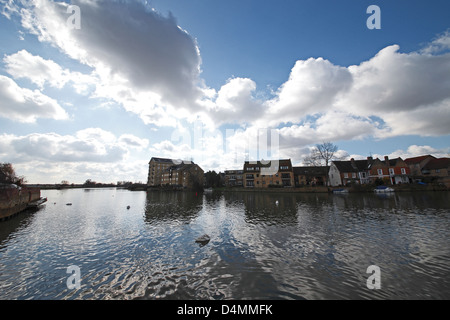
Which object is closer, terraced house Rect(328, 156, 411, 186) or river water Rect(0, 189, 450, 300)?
river water Rect(0, 189, 450, 300)

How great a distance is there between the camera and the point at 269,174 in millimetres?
74938

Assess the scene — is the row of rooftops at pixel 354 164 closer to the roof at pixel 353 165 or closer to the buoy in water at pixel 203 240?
the roof at pixel 353 165

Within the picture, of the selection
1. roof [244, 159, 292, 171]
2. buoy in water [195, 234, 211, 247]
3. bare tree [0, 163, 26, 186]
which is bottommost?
buoy in water [195, 234, 211, 247]

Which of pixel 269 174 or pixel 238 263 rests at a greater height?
pixel 269 174

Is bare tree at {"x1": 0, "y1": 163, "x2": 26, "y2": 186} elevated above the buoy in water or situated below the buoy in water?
above

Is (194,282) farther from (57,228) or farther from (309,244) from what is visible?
(57,228)

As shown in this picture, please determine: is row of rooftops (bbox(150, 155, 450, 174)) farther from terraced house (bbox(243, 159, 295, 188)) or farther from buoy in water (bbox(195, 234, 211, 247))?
buoy in water (bbox(195, 234, 211, 247))

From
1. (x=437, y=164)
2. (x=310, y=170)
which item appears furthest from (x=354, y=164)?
(x=437, y=164)

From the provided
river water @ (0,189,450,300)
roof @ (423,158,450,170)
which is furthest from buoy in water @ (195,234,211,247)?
roof @ (423,158,450,170)

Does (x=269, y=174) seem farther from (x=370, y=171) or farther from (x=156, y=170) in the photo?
(x=156, y=170)

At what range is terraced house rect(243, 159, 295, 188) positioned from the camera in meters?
73.3

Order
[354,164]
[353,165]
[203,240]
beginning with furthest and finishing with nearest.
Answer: [354,164], [353,165], [203,240]

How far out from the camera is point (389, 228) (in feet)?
44.0
